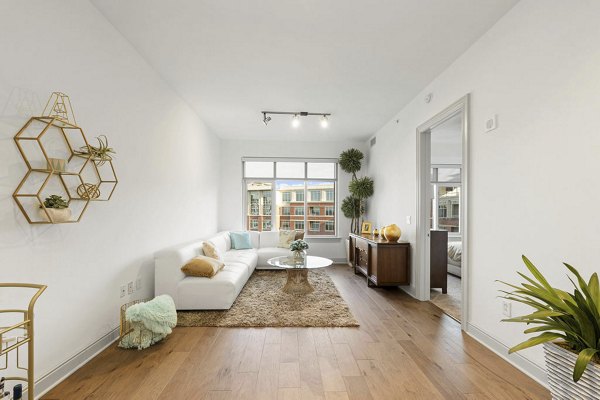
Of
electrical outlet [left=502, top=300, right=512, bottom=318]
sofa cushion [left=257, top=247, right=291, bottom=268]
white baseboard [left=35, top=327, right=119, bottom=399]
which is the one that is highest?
electrical outlet [left=502, top=300, right=512, bottom=318]

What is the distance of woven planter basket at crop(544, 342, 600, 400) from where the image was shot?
1345 mm

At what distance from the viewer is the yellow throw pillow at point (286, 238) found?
20.9ft

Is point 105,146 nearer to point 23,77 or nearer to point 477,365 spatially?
point 23,77

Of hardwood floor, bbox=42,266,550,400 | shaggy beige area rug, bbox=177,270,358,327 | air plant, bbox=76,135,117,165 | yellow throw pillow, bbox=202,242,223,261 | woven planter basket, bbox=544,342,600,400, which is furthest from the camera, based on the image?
yellow throw pillow, bbox=202,242,223,261

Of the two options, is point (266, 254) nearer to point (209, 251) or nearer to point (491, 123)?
point (209, 251)

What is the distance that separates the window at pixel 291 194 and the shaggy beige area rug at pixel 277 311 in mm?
2575

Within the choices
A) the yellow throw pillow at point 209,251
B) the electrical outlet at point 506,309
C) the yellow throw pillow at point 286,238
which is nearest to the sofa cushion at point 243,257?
the yellow throw pillow at point 209,251

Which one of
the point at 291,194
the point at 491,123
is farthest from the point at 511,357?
the point at 291,194

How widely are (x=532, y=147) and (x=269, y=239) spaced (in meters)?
5.04

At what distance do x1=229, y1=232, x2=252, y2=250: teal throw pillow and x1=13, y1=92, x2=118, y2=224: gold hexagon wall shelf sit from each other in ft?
12.2

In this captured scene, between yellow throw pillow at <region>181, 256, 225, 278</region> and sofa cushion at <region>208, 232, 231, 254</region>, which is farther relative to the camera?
sofa cushion at <region>208, 232, 231, 254</region>

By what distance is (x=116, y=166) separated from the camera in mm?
2828

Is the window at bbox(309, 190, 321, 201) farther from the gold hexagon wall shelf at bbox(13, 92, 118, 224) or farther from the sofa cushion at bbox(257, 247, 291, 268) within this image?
the gold hexagon wall shelf at bbox(13, 92, 118, 224)

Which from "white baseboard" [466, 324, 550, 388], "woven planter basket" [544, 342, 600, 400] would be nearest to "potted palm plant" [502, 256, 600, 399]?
"woven planter basket" [544, 342, 600, 400]
